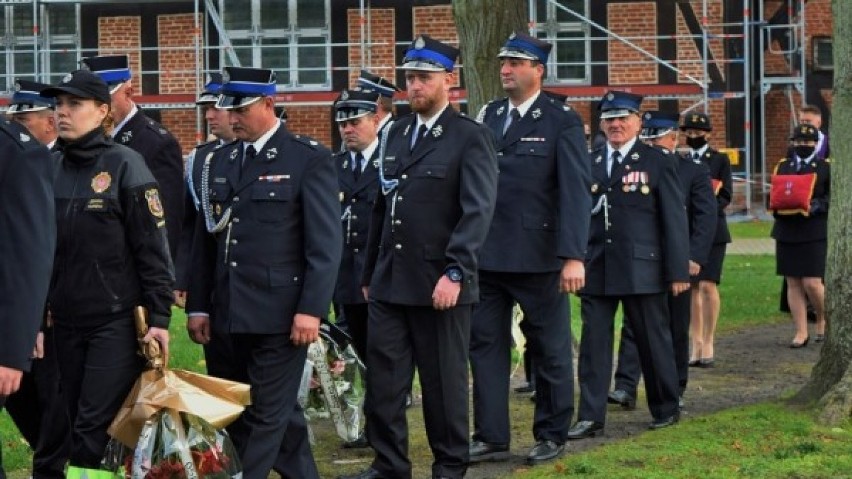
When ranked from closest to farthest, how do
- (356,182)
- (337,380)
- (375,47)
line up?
1. (337,380)
2. (356,182)
3. (375,47)

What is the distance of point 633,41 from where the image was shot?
105 ft

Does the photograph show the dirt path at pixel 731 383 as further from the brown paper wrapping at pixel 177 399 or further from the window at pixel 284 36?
the window at pixel 284 36

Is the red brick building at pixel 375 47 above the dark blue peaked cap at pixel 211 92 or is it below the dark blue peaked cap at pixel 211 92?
above

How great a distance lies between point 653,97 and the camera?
31750 mm

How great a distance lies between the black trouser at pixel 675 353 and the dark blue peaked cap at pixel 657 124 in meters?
1.10

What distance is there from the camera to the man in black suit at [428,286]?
28.0ft

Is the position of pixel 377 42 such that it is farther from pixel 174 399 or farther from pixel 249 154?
pixel 174 399

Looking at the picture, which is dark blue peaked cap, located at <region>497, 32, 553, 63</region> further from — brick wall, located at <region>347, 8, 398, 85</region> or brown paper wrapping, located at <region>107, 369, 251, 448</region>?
brick wall, located at <region>347, 8, 398, 85</region>

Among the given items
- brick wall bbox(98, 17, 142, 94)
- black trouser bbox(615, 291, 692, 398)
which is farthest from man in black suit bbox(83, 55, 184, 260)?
brick wall bbox(98, 17, 142, 94)

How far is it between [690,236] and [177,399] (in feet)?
20.4

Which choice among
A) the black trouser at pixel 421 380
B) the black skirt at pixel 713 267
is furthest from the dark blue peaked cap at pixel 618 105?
the black skirt at pixel 713 267

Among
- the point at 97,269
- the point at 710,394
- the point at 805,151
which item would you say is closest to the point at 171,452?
the point at 97,269

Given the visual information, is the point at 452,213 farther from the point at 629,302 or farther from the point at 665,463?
the point at 629,302

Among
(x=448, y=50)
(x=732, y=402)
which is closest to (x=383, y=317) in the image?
(x=448, y=50)
